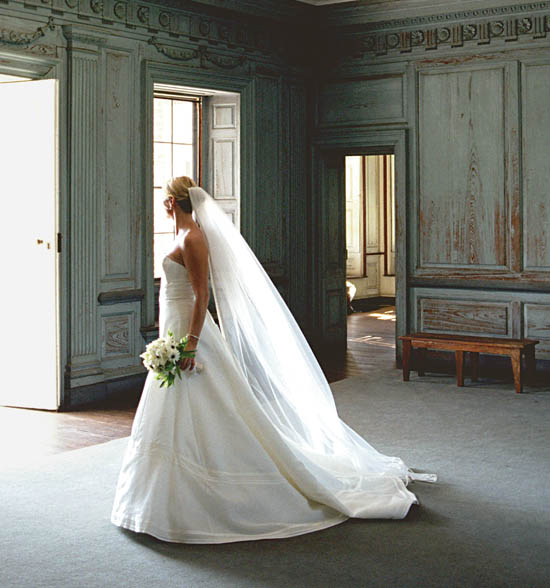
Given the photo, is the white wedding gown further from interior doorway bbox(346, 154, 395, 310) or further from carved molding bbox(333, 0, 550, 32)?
interior doorway bbox(346, 154, 395, 310)

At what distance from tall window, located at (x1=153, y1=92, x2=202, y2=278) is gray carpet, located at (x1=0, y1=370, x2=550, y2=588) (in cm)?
274

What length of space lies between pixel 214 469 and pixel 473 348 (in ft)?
12.7

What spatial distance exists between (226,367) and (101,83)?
11.6ft

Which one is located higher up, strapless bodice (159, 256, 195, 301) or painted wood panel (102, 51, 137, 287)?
painted wood panel (102, 51, 137, 287)

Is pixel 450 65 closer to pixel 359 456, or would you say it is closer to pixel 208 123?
pixel 208 123

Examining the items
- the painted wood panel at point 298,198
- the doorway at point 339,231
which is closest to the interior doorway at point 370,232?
the doorway at point 339,231

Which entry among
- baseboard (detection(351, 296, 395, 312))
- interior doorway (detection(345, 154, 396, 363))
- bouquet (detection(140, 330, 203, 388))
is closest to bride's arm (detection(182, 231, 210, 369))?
bouquet (detection(140, 330, 203, 388))

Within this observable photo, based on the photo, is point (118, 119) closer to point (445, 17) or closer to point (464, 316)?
point (445, 17)

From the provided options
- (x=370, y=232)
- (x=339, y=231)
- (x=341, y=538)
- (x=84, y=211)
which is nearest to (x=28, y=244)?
(x=84, y=211)

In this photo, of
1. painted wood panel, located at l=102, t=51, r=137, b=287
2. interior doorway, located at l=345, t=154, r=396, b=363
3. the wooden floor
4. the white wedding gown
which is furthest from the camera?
interior doorway, located at l=345, t=154, r=396, b=363

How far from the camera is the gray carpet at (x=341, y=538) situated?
345 cm

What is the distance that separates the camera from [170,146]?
25.9ft

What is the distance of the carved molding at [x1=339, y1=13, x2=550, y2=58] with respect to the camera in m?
7.74

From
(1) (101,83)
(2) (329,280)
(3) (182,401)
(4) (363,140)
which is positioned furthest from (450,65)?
(3) (182,401)
